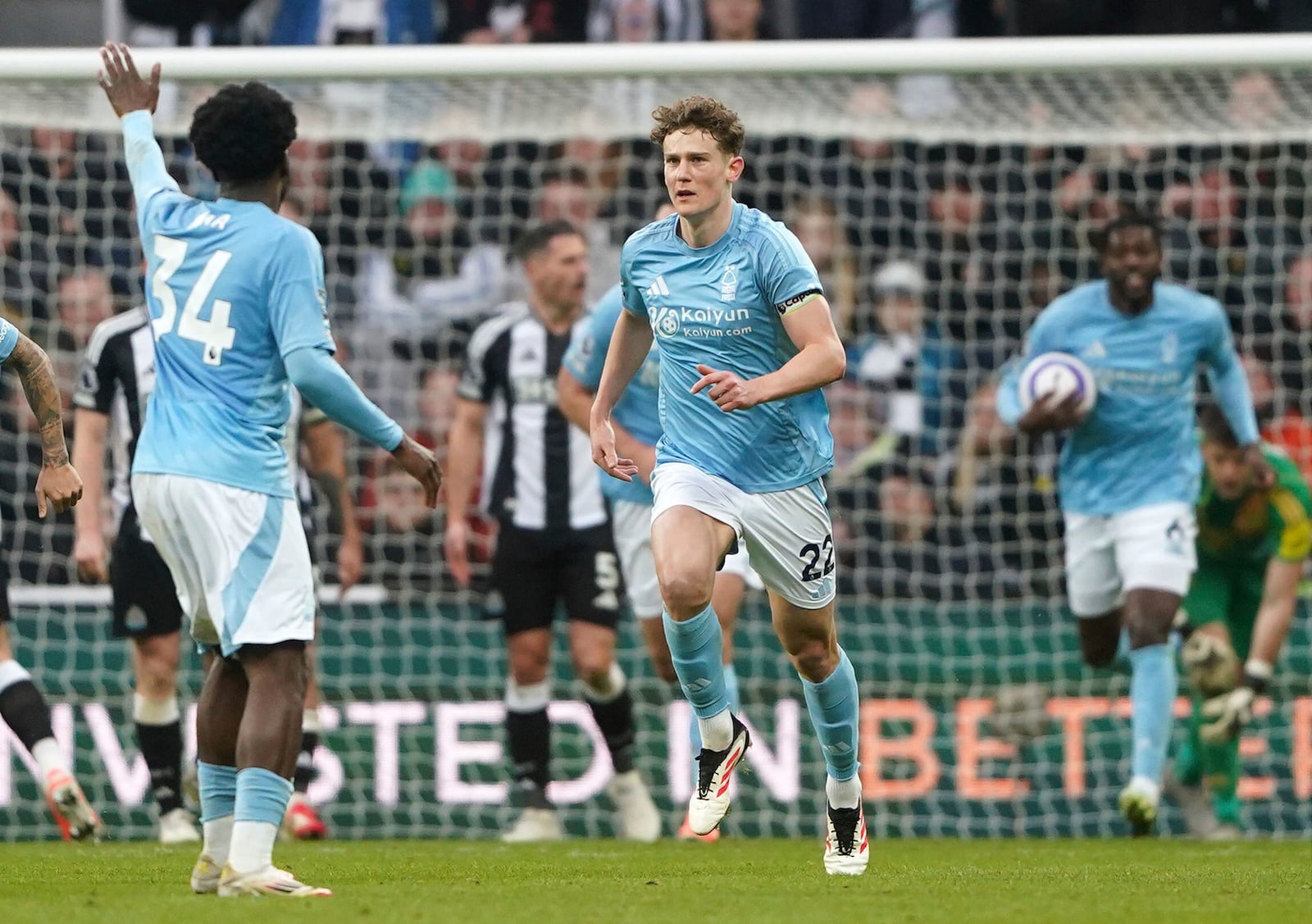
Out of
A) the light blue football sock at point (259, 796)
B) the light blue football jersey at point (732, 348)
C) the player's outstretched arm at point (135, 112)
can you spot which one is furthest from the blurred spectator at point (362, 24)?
the light blue football sock at point (259, 796)

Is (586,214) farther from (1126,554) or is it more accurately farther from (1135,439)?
(1126,554)

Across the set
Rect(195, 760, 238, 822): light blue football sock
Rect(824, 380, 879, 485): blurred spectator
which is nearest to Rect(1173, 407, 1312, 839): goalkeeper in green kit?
Rect(824, 380, 879, 485): blurred spectator

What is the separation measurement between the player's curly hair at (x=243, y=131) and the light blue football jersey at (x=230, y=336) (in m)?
0.11

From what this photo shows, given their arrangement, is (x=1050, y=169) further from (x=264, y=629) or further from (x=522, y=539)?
(x=264, y=629)

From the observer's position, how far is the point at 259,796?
564 cm

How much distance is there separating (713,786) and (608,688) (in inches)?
118

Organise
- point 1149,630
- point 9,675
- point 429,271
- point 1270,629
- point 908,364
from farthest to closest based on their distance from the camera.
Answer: point 429,271 → point 908,364 → point 1270,629 → point 1149,630 → point 9,675

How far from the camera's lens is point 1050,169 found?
12.2 meters

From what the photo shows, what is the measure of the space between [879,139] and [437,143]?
260 centimetres

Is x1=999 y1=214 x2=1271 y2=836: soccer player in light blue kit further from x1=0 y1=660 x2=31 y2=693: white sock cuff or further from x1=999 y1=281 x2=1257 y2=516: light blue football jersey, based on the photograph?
x1=0 y1=660 x2=31 y2=693: white sock cuff

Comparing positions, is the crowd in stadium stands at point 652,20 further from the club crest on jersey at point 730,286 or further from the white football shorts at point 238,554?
the white football shorts at point 238,554

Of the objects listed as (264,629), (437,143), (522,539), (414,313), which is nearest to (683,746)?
(522,539)

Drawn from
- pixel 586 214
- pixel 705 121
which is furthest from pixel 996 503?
pixel 705 121

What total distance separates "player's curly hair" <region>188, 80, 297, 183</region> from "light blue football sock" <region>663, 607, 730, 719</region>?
1.80 metres
